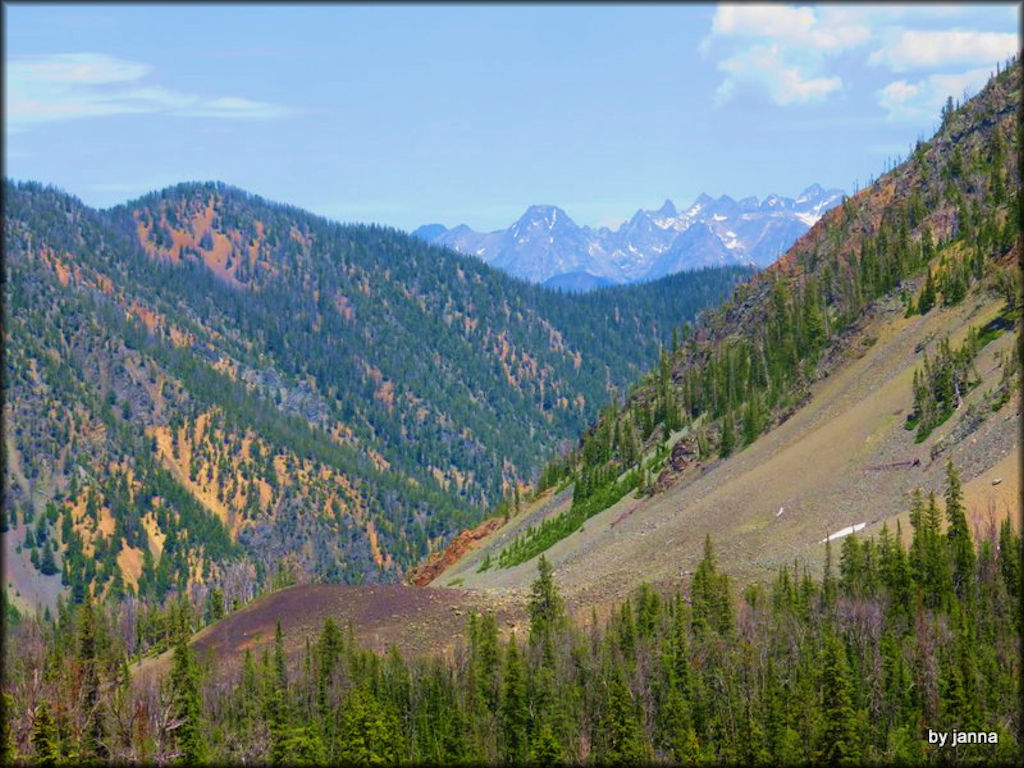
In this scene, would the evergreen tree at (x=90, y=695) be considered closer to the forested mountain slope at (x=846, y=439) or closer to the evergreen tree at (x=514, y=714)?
the evergreen tree at (x=514, y=714)

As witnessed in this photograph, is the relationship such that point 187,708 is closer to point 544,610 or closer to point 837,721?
point 544,610

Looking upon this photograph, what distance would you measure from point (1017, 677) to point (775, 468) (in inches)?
2359

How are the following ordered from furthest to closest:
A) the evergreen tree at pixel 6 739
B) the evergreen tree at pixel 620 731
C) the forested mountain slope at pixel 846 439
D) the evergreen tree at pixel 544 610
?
the forested mountain slope at pixel 846 439 < the evergreen tree at pixel 544 610 < the evergreen tree at pixel 620 731 < the evergreen tree at pixel 6 739

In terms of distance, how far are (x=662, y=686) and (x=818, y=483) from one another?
48947mm

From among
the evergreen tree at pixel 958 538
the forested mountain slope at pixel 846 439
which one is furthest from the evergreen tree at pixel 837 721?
the forested mountain slope at pixel 846 439

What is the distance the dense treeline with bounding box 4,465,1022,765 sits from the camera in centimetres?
9562

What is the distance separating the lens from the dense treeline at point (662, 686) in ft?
314

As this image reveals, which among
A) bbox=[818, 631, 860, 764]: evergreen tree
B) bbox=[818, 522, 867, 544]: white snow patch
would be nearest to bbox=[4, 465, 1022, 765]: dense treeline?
bbox=[818, 631, 860, 764]: evergreen tree

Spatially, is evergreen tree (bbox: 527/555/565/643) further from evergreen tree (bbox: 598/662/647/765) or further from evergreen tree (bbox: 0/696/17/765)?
evergreen tree (bbox: 0/696/17/765)

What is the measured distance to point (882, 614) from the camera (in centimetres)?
11075

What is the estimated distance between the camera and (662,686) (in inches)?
4205

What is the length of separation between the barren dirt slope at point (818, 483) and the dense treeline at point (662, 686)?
35.5 feet

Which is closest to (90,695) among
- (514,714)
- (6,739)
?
(6,739)

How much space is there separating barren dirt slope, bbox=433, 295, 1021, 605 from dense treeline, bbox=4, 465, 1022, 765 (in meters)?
10.8
